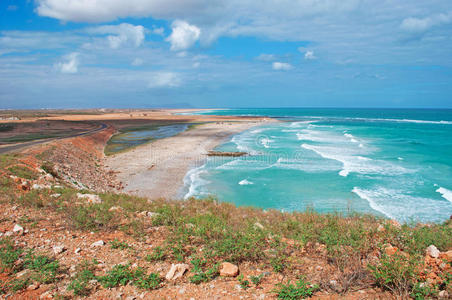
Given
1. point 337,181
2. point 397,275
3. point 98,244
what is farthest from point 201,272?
point 337,181

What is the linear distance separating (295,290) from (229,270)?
126 centimetres

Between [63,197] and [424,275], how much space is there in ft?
33.0

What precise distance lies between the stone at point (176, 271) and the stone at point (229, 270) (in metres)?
0.72

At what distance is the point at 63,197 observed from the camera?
9.20m

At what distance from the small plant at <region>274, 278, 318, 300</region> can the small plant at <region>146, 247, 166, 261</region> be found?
8.09 ft

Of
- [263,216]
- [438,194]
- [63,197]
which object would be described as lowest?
[438,194]

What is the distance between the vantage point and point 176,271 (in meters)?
5.06

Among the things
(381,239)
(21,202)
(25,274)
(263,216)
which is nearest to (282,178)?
(263,216)

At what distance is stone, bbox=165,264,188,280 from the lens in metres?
4.95

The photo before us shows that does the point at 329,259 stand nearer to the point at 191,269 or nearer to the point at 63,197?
the point at 191,269

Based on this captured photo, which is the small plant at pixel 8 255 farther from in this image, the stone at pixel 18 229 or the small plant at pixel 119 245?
the small plant at pixel 119 245

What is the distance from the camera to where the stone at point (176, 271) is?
4949 millimetres

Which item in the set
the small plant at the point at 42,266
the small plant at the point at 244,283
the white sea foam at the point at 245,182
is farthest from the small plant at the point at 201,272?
the white sea foam at the point at 245,182

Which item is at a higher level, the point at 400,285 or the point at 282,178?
the point at 400,285
